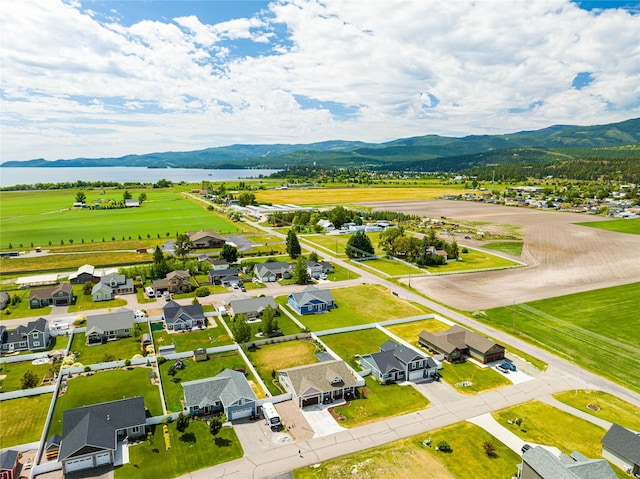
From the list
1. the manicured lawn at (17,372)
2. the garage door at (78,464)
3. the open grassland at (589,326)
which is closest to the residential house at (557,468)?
the open grassland at (589,326)

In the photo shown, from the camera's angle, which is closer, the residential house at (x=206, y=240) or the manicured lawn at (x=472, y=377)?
the manicured lawn at (x=472, y=377)

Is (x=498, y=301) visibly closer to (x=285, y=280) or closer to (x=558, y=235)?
(x=285, y=280)

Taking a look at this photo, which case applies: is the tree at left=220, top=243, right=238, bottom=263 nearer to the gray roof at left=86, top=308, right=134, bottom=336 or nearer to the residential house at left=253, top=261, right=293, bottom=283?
the residential house at left=253, top=261, right=293, bottom=283

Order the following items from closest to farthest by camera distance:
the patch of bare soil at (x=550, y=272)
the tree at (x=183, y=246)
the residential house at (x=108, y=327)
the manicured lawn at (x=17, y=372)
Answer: the manicured lawn at (x=17, y=372) → the residential house at (x=108, y=327) → the patch of bare soil at (x=550, y=272) → the tree at (x=183, y=246)

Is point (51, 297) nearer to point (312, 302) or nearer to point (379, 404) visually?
point (312, 302)

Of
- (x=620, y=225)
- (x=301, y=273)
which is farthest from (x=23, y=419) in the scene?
(x=620, y=225)

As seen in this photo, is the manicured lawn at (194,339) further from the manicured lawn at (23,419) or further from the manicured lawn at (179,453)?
the manicured lawn at (179,453)

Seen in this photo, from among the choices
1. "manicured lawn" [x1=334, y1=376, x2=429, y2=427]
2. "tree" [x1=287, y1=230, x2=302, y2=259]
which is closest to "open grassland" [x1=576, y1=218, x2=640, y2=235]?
"tree" [x1=287, y1=230, x2=302, y2=259]
